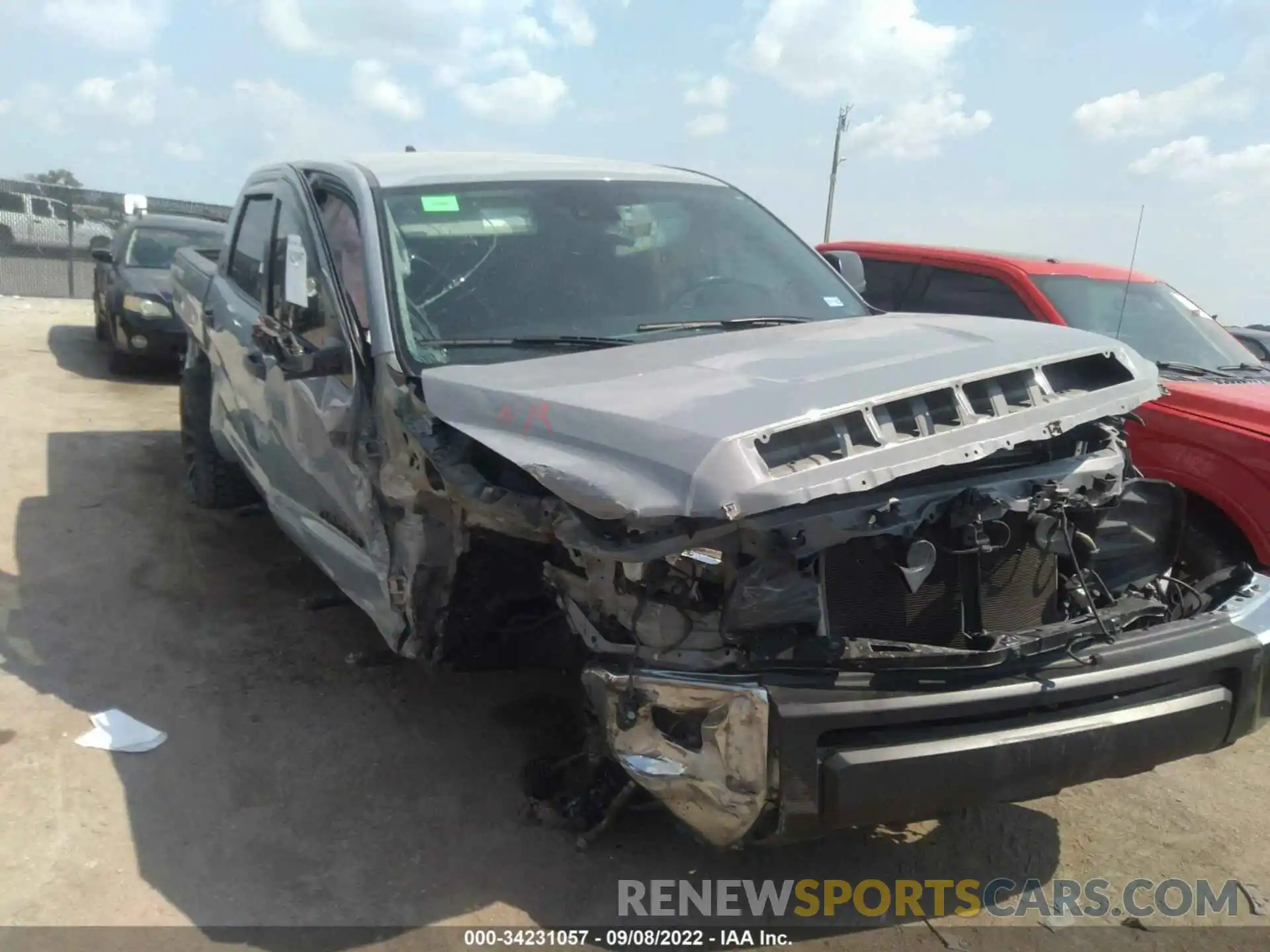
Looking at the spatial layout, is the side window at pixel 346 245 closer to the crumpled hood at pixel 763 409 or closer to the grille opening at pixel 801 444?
the crumpled hood at pixel 763 409

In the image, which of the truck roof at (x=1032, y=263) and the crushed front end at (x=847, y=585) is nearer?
the crushed front end at (x=847, y=585)

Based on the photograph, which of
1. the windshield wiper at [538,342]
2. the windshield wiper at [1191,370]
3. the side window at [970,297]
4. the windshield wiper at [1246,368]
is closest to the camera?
the windshield wiper at [538,342]

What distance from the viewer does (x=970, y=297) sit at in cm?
635

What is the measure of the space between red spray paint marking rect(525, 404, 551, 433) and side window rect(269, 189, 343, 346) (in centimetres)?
113

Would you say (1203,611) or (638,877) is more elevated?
(1203,611)

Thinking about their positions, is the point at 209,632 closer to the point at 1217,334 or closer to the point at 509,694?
the point at 509,694

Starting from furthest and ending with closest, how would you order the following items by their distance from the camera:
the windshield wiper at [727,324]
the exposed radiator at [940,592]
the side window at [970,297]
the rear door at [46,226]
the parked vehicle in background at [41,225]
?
the rear door at [46,226]
the parked vehicle in background at [41,225]
the side window at [970,297]
the windshield wiper at [727,324]
the exposed radiator at [940,592]

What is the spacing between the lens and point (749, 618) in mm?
2600

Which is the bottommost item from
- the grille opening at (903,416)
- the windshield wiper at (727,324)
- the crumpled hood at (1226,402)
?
the crumpled hood at (1226,402)

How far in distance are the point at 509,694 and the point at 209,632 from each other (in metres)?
1.42

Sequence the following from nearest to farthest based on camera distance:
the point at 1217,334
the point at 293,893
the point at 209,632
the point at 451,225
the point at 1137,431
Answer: the point at 293,893 < the point at 451,225 < the point at 209,632 < the point at 1137,431 < the point at 1217,334

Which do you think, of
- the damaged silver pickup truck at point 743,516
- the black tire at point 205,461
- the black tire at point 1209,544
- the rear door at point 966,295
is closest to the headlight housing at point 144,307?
the black tire at point 205,461

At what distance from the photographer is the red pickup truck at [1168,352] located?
15.3ft

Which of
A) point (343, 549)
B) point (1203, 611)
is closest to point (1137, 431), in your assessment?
point (1203, 611)
